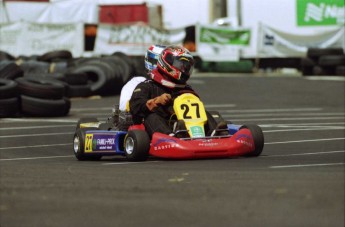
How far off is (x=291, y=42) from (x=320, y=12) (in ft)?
4.23

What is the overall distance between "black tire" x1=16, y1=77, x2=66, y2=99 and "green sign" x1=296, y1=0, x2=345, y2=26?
672 inches

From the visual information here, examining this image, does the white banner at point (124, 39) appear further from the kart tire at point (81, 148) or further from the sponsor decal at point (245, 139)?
the sponsor decal at point (245, 139)

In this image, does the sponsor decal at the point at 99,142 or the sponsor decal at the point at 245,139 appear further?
the sponsor decal at the point at 99,142

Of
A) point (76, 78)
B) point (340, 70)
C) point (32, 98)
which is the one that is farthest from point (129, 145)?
point (340, 70)

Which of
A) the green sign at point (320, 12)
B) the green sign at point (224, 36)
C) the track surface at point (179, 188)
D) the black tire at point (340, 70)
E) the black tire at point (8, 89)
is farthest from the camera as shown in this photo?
the green sign at point (224, 36)

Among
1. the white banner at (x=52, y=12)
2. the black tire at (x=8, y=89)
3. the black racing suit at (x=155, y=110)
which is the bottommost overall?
the white banner at (x=52, y=12)

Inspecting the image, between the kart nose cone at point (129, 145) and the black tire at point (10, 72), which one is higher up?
the kart nose cone at point (129, 145)

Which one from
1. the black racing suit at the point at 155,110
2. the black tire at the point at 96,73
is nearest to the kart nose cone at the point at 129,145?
the black racing suit at the point at 155,110

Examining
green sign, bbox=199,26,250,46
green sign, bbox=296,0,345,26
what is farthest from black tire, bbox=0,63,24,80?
green sign, bbox=296,0,345,26

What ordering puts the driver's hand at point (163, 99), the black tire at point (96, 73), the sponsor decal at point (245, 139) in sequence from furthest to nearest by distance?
the black tire at point (96, 73) → the driver's hand at point (163, 99) → the sponsor decal at point (245, 139)

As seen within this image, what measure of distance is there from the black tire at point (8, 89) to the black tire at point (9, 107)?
0.08m

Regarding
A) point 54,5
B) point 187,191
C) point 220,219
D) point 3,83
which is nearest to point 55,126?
point 3,83

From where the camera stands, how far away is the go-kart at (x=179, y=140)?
9219mm

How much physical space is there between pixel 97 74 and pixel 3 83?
5.91m
